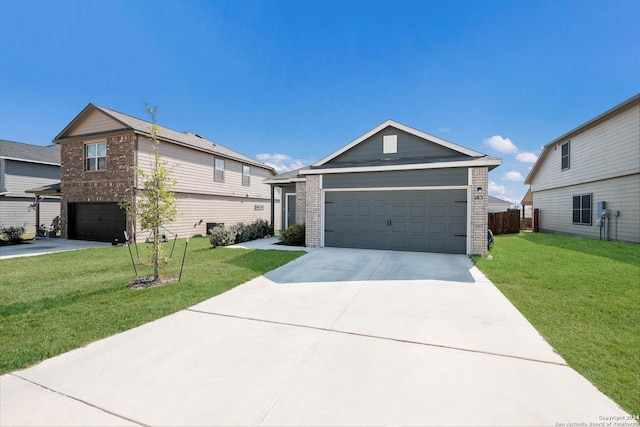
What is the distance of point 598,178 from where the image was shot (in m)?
12.8

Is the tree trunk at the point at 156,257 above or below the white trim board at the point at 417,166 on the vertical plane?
below

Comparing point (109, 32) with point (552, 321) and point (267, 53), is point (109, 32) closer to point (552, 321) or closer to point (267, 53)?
point (267, 53)

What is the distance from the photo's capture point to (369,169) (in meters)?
9.87

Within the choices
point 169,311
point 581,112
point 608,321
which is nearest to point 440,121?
point 581,112

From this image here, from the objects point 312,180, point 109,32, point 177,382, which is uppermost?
point 109,32

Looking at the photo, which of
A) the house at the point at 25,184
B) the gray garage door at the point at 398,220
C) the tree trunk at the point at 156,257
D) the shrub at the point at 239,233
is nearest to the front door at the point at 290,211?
the shrub at the point at 239,233

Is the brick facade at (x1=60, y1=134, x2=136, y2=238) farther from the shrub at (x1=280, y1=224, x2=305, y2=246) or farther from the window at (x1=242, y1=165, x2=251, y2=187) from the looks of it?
the shrub at (x1=280, y1=224, x2=305, y2=246)

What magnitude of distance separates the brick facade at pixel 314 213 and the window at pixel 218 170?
27.7 feet

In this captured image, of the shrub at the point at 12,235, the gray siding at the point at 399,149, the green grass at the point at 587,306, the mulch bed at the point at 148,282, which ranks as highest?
the gray siding at the point at 399,149

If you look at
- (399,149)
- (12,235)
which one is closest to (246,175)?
(12,235)

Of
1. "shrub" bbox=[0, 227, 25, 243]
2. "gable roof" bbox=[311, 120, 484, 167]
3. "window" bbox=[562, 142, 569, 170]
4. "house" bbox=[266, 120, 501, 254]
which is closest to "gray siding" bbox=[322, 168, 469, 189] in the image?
"house" bbox=[266, 120, 501, 254]

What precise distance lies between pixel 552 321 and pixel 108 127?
1758cm

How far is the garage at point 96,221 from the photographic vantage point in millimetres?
12789

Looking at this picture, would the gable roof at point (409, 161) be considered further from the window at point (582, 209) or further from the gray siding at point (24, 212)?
the gray siding at point (24, 212)
